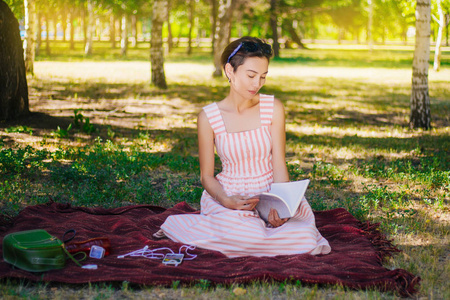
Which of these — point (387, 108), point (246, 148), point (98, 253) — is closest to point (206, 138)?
point (246, 148)

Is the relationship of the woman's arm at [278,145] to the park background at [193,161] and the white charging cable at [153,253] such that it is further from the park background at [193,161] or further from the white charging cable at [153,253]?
the park background at [193,161]

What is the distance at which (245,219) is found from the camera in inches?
178

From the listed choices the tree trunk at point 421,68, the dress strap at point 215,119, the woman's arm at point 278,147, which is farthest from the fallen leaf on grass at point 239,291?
the tree trunk at point 421,68

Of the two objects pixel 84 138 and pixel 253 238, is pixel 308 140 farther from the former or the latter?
pixel 253 238

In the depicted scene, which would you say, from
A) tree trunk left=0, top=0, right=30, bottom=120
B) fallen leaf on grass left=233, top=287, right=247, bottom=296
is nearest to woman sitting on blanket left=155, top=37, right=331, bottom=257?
fallen leaf on grass left=233, top=287, right=247, bottom=296

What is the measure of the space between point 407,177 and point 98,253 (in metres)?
4.44

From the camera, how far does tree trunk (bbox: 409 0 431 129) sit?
10484 mm

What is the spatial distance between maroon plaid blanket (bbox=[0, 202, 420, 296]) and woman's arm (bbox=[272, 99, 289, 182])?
76cm

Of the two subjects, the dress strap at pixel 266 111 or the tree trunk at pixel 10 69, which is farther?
the tree trunk at pixel 10 69

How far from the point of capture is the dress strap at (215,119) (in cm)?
490

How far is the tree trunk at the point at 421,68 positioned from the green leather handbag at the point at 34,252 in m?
8.67

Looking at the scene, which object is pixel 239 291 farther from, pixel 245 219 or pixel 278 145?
pixel 278 145

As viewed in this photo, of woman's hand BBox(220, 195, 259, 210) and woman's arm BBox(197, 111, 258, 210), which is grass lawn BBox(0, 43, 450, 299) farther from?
woman's arm BBox(197, 111, 258, 210)

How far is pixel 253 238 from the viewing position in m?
4.44
